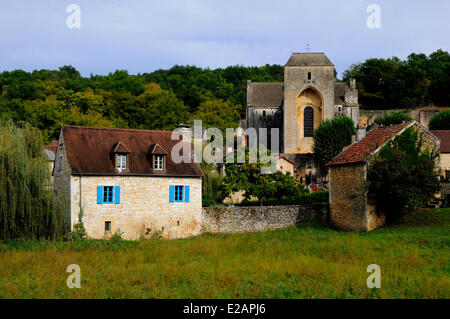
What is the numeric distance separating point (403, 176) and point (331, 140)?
27.4 m

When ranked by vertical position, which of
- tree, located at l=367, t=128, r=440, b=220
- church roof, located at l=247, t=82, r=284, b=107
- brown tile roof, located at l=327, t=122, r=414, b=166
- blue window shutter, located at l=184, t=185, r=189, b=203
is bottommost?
blue window shutter, located at l=184, t=185, r=189, b=203

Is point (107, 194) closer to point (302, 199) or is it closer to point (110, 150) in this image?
point (110, 150)

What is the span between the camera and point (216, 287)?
13.0m

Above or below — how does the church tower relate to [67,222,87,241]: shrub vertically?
above

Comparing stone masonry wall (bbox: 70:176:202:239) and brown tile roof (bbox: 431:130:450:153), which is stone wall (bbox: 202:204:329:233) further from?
brown tile roof (bbox: 431:130:450:153)

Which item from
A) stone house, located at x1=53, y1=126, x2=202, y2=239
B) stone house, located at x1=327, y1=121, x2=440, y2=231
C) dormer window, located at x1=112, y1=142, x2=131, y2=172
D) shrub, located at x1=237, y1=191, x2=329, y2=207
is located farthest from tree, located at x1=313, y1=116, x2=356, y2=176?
dormer window, located at x1=112, y1=142, x2=131, y2=172

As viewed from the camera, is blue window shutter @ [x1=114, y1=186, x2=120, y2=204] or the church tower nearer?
blue window shutter @ [x1=114, y1=186, x2=120, y2=204]

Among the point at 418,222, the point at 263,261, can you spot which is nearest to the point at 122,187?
the point at 263,261

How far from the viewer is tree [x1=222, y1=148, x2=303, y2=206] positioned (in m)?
30.4

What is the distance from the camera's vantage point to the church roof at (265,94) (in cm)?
6288

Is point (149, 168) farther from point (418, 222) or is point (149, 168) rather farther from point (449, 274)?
point (449, 274)

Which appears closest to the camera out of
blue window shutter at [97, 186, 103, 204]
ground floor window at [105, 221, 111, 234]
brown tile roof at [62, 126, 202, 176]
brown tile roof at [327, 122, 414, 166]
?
brown tile roof at [327, 122, 414, 166]

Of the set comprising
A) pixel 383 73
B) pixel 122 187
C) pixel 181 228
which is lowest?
pixel 181 228
